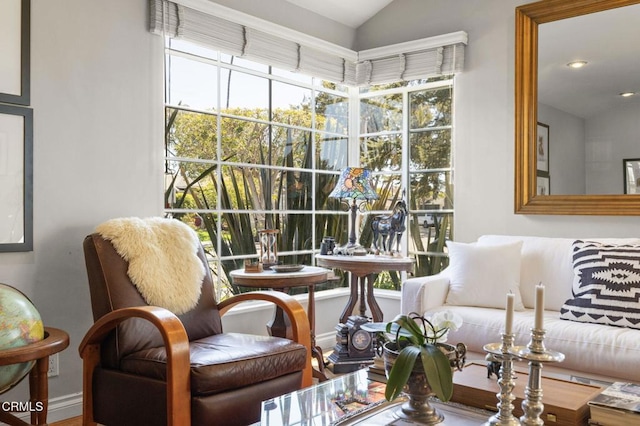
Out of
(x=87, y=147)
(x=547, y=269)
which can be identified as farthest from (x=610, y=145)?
(x=87, y=147)

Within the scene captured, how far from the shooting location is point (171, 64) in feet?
11.0

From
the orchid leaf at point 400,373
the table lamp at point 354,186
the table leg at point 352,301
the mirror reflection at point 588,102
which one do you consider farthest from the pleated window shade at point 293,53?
the orchid leaf at point 400,373

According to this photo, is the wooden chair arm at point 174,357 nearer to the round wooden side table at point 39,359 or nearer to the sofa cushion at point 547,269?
the round wooden side table at point 39,359

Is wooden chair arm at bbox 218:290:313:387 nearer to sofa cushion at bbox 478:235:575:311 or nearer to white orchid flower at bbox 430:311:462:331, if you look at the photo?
white orchid flower at bbox 430:311:462:331

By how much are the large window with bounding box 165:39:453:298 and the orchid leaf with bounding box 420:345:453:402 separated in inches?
86.5

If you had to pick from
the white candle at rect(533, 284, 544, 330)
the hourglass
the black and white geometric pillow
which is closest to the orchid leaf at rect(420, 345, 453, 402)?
the white candle at rect(533, 284, 544, 330)

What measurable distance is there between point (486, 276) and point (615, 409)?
1689mm

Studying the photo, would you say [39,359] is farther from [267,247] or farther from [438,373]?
[438,373]

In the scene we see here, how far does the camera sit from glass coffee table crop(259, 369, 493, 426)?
5.42ft

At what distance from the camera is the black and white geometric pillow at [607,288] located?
2699 mm

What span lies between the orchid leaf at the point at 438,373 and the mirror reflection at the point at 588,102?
2420 mm

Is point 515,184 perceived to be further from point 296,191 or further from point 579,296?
point 296,191

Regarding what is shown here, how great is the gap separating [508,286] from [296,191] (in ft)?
5.54

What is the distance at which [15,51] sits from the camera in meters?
2.61
